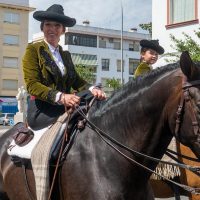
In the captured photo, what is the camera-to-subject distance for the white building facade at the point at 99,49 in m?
75.9

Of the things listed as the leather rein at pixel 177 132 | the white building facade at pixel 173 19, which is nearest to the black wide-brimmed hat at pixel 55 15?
the leather rein at pixel 177 132

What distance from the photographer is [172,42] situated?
18.8 meters

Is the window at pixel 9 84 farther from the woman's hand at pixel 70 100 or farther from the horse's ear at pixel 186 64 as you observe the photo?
the horse's ear at pixel 186 64

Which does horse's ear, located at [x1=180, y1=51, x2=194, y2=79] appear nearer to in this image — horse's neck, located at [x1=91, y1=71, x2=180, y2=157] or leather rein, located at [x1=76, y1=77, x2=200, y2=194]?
leather rein, located at [x1=76, y1=77, x2=200, y2=194]

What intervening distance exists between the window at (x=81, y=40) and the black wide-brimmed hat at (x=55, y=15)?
70287 millimetres

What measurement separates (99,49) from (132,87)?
75.0m

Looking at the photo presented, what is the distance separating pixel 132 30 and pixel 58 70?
81031 millimetres

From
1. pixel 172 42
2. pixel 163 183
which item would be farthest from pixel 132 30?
pixel 163 183

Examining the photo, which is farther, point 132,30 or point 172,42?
point 132,30

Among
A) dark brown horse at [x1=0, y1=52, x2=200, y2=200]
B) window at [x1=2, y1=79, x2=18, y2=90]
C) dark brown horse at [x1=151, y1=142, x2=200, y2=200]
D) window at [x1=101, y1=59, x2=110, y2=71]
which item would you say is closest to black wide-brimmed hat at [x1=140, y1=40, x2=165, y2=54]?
dark brown horse at [x1=151, y1=142, x2=200, y2=200]

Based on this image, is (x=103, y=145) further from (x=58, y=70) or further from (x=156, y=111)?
(x=58, y=70)

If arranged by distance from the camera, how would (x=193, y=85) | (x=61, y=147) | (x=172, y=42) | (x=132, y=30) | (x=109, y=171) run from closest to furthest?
(x=193, y=85), (x=109, y=171), (x=61, y=147), (x=172, y=42), (x=132, y=30)

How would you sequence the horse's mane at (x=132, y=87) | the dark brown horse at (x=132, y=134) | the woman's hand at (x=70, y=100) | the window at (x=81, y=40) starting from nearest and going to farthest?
1. the dark brown horse at (x=132, y=134)
2. the horse's mane at (x=132, y=87)
3. the woman's hand at (x=70, y=100)
4. the window at (x=81, y=40)

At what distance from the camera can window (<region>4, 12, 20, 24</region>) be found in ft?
235
